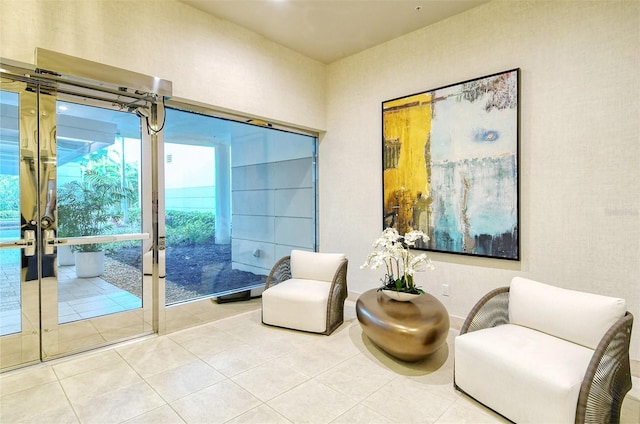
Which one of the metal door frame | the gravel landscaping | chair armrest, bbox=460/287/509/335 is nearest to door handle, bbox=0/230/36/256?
the metal door frame

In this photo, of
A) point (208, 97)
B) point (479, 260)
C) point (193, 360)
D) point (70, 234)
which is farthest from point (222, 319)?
point (479, 260)

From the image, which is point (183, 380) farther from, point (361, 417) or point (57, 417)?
point (361, 417)

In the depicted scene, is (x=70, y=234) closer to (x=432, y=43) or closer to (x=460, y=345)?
(x=460, y=345)

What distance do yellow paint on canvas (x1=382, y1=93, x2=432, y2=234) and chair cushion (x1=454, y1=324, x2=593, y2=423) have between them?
5.47ft

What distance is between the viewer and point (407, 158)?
12.6ft

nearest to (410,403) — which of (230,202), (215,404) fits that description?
(215,404)

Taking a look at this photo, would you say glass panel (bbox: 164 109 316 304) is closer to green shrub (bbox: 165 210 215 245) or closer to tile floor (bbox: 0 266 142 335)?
green shrub (bbox: 165 210 215 245)

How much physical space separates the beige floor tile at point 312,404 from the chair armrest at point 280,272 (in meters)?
1.68

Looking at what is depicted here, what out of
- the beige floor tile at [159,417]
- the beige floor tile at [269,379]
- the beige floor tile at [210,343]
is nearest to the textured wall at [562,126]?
the beige floor tile at [269,379]

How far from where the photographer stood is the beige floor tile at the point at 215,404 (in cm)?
206

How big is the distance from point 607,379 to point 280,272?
3.09 metres

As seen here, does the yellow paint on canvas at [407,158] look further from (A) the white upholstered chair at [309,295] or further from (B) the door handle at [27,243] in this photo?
(B) the door handle at [27,243]

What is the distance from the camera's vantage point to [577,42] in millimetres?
2746

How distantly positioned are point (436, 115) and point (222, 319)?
3.38 metres
